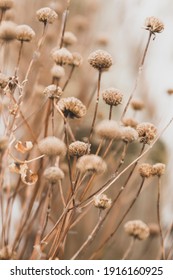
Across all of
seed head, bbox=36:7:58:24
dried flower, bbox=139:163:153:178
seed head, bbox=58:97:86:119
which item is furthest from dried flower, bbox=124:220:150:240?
seed head, bbox=36:7:58:24

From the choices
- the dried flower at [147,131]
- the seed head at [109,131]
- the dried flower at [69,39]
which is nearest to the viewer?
the seed head at [109,131]

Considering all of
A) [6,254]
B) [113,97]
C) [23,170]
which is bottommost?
[6,254]

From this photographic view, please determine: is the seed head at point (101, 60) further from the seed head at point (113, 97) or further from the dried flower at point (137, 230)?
the dried flower at point (137, 230)

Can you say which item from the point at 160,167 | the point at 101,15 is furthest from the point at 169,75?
the point at 160,167

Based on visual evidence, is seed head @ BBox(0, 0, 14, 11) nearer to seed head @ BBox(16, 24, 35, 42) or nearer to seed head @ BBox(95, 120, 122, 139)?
seed head @ BBox(16, 24, 35, 42)

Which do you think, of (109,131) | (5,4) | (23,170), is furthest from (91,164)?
(5,4)

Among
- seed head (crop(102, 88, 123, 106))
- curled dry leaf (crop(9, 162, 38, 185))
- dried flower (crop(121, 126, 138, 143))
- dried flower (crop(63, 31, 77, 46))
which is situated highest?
dried flower (crop(63, 31, 77, 46))

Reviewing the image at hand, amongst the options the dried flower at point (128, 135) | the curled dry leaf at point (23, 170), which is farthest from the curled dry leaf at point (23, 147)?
the dried flower at point (128, 135)

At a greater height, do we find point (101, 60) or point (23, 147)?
point (101, 60)

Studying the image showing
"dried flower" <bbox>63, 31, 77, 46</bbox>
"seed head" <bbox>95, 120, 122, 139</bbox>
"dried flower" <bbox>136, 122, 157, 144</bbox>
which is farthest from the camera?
"dried flower" <bbox>63, 31, 77, 46</bbox>

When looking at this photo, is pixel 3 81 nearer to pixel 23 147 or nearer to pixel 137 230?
pixel 23 147

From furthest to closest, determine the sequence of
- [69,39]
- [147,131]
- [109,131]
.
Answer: [69,39] < [147,131] < [109,131]
